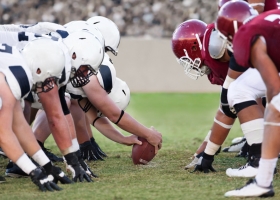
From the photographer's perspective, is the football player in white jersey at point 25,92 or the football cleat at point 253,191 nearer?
the football cleat at point 253,191

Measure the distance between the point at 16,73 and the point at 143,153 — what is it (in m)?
1.61

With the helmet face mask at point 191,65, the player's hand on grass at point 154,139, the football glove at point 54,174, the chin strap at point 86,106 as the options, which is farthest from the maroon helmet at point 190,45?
the football glove at point 54,174

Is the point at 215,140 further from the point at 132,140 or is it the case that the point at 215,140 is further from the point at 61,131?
the point at 61,131

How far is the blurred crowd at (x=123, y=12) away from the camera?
1487 cm

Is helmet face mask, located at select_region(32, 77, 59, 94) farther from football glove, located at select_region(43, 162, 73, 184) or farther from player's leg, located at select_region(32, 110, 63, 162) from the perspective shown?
player's leg, located at select_region(32, 110, 63, 162)

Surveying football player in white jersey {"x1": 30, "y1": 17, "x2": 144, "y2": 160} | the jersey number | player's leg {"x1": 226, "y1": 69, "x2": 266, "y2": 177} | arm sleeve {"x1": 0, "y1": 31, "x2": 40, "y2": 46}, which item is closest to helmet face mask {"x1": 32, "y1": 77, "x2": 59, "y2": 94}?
arm sleeve {"x1": 0, "y1": 31, "x2": 40, "y2": 46}

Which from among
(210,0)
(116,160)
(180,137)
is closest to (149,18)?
(210,0)

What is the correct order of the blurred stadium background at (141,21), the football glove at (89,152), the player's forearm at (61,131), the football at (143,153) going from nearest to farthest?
the player's forearm at (61,131) < the football at (143,153) < the football glove at (89,152) < the blurred stadium background at (141,21)

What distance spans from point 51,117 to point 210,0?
38.1ft

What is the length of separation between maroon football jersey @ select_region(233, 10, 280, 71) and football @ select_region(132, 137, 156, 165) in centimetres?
173

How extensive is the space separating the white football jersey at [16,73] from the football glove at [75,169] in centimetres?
63

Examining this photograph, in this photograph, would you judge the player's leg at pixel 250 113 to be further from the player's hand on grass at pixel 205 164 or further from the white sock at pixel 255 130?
the player's hand on grass at pixel 205 164

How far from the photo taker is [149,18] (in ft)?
50.1

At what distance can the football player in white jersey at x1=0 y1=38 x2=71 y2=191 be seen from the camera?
3781 millimetres
